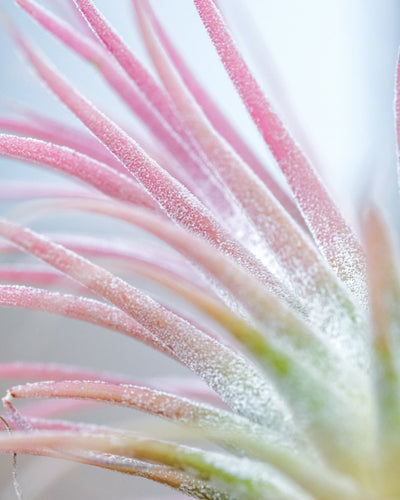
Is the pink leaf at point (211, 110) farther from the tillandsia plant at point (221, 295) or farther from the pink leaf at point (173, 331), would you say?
the pink leaf at point (173, 331)

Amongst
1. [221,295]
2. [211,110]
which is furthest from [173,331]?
[211,110]

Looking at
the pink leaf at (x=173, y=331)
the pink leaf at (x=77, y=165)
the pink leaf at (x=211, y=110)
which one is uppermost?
the pink leaf at (x=211, y=110)

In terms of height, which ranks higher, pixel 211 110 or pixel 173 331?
pixel 211 110

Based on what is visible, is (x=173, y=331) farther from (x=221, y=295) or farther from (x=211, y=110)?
(x=211, y=110)


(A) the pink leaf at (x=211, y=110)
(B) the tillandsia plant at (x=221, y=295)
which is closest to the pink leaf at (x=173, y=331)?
(B) the tillandsia plant at (x=221, y=295)

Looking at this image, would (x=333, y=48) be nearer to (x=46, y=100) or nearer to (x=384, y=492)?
(x=46, y=100)

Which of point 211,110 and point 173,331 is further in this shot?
point 211,110

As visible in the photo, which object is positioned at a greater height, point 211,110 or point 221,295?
point 211,110

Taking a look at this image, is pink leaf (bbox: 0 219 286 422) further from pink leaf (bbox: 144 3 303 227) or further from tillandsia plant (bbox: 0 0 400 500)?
pink leaf (bbox: 144 3 303 227)

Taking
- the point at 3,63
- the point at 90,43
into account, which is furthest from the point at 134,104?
the point at 3,63
